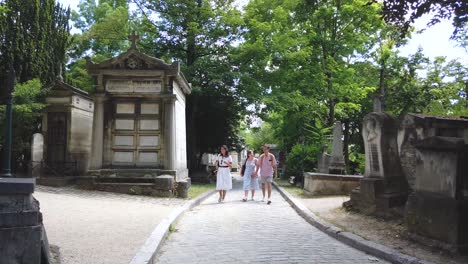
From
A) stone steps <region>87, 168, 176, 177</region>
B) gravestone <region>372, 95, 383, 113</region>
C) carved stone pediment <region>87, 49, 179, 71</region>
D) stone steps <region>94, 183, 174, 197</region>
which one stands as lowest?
stone steps <region>94, 183, 174, 197</region>

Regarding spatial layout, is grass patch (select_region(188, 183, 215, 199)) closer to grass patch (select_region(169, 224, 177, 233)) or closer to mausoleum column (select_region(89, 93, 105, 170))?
mausoleum column (select_region(89, 93, 105, 170))

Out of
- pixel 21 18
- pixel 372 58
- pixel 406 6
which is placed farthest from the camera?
pixel 372 58

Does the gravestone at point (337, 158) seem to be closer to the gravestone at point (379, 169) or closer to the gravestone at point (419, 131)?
the gravestone at point (419, 131)

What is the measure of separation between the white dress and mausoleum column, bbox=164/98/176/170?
5.92 feet

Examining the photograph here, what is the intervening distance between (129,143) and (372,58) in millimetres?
22664

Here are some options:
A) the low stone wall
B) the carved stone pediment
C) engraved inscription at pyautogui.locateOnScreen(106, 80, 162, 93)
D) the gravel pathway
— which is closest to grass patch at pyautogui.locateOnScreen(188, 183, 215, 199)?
the gravel pathway

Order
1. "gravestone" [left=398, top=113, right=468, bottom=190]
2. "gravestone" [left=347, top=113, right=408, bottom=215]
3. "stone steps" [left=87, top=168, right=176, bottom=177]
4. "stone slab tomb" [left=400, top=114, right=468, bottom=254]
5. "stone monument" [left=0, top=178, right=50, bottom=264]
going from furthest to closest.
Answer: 1. "stone steps" [left=87, top=168, right=176, bottom=177]
2. "gravestone" [left=347, top=113, right=408, bottom=215]
3. "gravestone" [left=398, top=113, right=468, bottom=190]
4. "stone slab tomb" [left=400, top=114, right=468, bottom=254]
5. "stone monument" [left=0, top=178, right=50, bottom=264]

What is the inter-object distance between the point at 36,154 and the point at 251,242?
42.0 feet

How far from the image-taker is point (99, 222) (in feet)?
28.4

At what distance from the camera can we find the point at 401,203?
9727 mm

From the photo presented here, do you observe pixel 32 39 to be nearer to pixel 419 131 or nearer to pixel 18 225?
pixel 419 131

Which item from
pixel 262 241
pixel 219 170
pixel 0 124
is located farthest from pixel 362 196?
pixel 0 124

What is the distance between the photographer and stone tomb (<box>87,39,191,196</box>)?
50.4 ft

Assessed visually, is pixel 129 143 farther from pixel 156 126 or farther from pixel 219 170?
pixel 219 170
